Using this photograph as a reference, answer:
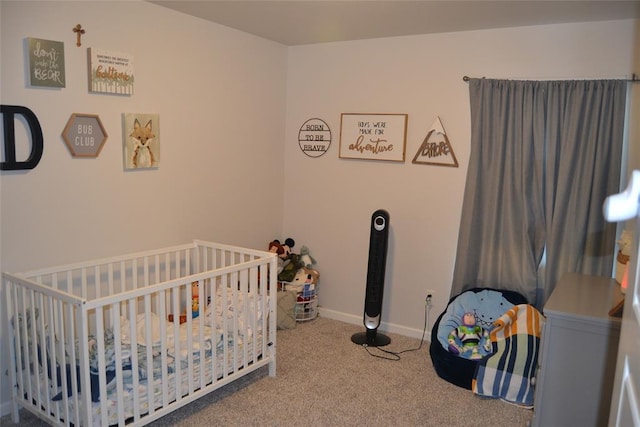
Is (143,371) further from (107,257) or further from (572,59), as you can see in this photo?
(572,59)

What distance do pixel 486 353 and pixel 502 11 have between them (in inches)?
79.7

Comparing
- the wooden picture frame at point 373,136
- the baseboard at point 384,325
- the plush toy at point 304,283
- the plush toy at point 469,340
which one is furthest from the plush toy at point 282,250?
the plush toy at point 469,340

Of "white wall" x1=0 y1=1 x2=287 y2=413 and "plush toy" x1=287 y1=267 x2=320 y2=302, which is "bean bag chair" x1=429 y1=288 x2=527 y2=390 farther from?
"white wall" x1=0 y1=1 x2=287 y2=413

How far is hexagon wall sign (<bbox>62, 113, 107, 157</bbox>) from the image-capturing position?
2.60 m

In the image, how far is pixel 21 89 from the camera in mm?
2387

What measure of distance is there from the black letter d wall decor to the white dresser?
254 centimetres

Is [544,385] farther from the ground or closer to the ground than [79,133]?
closer to the ground

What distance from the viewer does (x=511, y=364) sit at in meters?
2.84

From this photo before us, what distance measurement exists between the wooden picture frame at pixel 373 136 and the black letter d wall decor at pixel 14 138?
2.17 metres

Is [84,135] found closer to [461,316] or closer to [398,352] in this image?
[398,352]

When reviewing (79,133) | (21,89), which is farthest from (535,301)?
(21,89)

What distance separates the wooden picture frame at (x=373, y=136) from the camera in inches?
146

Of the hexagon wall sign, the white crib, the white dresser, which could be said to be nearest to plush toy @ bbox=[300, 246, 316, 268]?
the white crib

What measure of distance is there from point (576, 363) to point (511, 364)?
2.03ft
